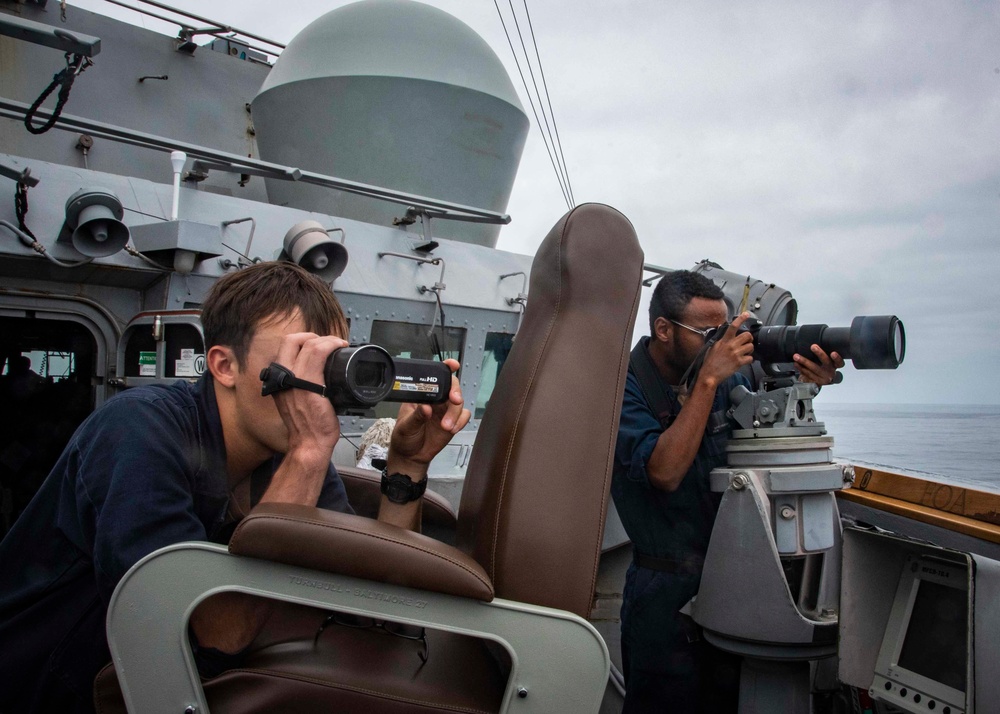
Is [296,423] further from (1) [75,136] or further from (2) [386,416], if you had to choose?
(1) [75,136]

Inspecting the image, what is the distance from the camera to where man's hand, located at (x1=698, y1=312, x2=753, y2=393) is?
6.20ft

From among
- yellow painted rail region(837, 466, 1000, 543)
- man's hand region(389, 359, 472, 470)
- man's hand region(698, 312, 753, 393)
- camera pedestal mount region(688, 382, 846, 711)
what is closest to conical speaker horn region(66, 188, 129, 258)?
man's hand region(389, 359, 472, 470)

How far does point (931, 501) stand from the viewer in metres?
2.14

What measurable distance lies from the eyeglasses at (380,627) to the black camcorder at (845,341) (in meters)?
1.08

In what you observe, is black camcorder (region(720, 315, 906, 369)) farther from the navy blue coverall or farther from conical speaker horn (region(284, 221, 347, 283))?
conical speaker horn (region(284, 221, 347, 283))

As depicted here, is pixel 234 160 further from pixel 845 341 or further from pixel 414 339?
pixel 845 341

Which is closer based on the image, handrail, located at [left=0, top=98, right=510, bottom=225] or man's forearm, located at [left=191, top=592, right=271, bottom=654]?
man's forearm, located at [left=191, top=592, right=271, bottom=654]

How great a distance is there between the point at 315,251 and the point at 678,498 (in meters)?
2.12

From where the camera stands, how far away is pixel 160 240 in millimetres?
3254

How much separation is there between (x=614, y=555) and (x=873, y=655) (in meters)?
1.29

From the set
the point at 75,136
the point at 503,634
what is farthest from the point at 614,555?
the point at 75,136

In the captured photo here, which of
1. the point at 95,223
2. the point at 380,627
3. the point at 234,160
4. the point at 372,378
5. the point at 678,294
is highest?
the point at 234,160

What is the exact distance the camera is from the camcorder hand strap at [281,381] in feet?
4.10

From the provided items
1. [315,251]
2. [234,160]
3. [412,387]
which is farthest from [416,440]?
[234,160]
